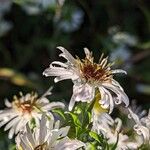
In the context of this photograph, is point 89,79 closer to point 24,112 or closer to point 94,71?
point 94,71

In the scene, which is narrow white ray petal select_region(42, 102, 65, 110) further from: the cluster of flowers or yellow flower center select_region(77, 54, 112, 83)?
yellow flower center select_region(77, 54, 112, 83)

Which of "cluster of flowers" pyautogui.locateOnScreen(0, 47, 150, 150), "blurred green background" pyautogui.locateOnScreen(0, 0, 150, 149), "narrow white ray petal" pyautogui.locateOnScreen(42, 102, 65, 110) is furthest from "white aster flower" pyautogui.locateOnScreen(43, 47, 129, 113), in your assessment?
"blurred green background" pyautogui.locateOnScreen(0, 0, 150, 149)

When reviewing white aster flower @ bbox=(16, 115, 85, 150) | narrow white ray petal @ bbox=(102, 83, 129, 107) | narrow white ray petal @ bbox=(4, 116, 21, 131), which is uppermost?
narrow white ray petal @ bbox=(4, 116, 21, 131)

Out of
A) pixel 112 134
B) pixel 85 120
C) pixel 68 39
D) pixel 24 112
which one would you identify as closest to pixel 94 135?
pixel 85 120

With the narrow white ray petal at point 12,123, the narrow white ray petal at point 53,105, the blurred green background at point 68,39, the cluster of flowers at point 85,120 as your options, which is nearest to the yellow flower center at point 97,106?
the cluster of flowers at point 85,120

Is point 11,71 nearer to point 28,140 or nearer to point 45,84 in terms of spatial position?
point 45,84

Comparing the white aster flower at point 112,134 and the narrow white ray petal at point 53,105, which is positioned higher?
the narrow white ray petal at point 53,105

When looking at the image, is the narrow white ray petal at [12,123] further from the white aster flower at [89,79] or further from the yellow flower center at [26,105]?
the white aster flower at [89,79]
